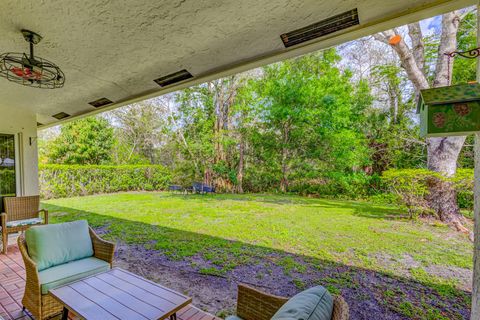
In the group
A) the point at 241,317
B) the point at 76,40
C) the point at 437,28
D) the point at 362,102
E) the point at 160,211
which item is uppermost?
the point at 437,28

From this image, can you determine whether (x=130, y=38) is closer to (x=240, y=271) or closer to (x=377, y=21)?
(x=377, y=21)

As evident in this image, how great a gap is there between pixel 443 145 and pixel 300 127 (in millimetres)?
4626

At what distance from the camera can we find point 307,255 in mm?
3561

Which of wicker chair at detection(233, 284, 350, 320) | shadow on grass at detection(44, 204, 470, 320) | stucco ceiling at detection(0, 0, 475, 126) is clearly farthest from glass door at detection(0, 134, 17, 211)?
wicker chair at detection(233, 284, 350, 320)

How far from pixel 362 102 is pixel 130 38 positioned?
865cm

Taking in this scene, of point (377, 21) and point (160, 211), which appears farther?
point (160, 211)

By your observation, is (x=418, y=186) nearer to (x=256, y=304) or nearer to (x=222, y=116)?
(x=256, y=304)

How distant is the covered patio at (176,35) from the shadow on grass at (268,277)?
65 cm

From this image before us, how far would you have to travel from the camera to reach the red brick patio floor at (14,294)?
2084 millimetres

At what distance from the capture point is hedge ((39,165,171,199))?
8844mm

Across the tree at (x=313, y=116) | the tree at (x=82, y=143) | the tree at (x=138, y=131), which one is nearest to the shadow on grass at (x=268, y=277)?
the tree at (x=313, y=116)

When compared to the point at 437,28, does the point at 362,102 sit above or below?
below

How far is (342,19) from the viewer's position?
1.96 metres

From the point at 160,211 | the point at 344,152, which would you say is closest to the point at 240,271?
the point at 160,211
